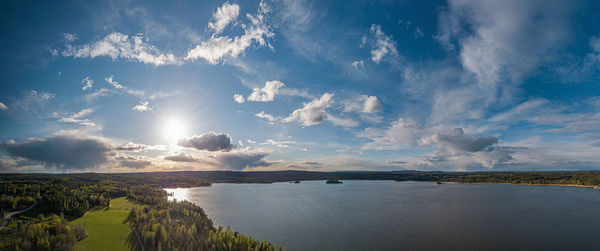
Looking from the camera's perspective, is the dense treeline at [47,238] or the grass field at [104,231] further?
the grass field at [104,231]

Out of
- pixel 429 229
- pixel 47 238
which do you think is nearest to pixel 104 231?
pixel 47 238

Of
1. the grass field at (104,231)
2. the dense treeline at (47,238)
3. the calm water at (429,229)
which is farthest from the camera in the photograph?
the calm water at (429,229)

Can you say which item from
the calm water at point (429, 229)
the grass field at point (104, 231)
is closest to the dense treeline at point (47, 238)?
the grass field at point (104, 231)

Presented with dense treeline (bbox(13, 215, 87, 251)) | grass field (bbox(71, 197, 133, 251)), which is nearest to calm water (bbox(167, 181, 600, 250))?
grass field (bbox(71, 197, 133, 251))

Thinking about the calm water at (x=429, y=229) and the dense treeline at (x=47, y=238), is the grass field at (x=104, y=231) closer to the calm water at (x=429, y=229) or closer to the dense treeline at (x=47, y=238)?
the dense treeline at (x=47, y=238)

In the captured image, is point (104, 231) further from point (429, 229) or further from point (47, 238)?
point (429, 229)

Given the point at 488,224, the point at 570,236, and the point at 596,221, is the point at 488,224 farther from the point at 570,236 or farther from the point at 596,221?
the point at 596,221

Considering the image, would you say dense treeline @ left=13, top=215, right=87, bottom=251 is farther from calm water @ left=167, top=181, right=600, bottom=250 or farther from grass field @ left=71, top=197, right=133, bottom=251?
calm water @ left=167, top=181, right=600, bottom=250

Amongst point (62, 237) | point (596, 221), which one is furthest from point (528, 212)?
point (62, 237)
